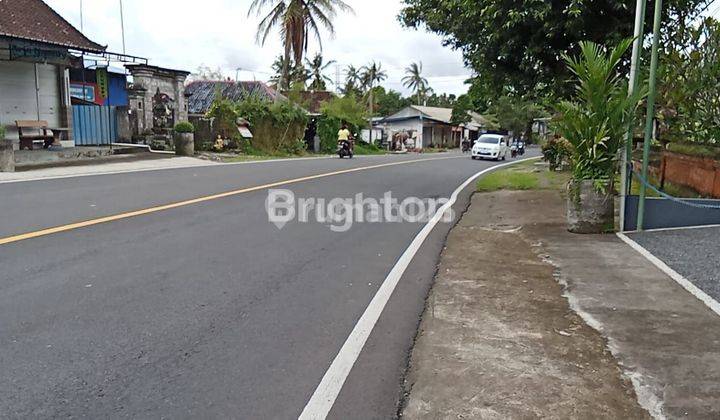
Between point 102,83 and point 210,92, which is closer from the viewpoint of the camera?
point 102,83

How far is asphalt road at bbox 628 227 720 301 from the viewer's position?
614 cm

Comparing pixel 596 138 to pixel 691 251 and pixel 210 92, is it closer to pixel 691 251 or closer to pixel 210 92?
pixel 691 251

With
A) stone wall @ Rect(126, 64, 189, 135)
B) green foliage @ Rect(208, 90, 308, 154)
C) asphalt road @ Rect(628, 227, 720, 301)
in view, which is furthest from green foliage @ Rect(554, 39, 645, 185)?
green foliage @ Rect(208, 90, 308, 154)

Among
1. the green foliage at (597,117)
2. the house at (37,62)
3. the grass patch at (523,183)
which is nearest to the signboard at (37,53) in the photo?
the house at (37,62)

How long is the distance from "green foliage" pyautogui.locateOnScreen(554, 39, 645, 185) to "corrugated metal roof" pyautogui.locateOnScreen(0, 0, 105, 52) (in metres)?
17.0

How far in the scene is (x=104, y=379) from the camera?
3.69 meters

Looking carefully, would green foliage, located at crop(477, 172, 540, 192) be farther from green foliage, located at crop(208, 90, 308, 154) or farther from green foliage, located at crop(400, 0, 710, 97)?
green foliage, located at crop(208, 90, 308, 154)

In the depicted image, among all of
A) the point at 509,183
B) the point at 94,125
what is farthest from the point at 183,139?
the point at 509,183

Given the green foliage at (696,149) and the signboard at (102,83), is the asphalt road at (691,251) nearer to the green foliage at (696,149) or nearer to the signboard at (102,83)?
the green foliage at (696,149)

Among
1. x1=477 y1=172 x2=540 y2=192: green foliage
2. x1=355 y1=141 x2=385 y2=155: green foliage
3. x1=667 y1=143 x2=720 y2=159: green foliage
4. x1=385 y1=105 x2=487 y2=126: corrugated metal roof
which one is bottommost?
x1=477 y1=172 x2=540 y2=192: green foliage

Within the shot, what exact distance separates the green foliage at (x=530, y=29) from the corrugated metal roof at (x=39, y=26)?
12.6 metres

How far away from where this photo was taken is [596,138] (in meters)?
8.82

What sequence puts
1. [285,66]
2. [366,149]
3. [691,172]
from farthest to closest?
[366,149]
[285,66]
[691,172]

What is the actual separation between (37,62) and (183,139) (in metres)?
5.76
